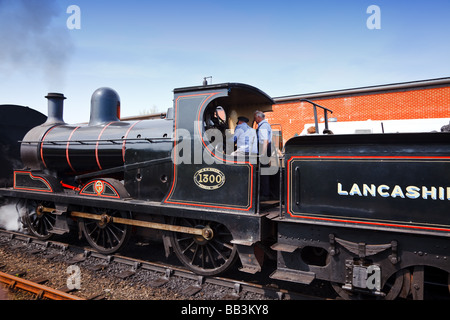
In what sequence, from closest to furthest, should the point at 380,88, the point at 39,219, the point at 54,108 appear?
1. the point at 39,219
2. the point at 54,108
3. the point at 380,88

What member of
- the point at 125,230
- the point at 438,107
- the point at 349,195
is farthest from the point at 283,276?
the point at 438,107

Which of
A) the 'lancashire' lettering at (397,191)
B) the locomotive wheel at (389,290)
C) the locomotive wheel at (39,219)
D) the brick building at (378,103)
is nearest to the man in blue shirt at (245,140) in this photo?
the 'lancashire' lettering at (397,191)

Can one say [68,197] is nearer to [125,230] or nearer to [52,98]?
[125,230]

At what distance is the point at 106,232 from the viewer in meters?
5.63

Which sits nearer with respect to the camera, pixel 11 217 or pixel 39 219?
pixel 39 219

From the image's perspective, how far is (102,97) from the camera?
655cm

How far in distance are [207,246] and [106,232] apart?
82.2 inches

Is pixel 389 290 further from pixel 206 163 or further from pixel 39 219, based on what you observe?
pixel 39 219

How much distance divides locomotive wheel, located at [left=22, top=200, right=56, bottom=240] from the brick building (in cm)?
942

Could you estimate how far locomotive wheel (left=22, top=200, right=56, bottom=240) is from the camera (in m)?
6.47

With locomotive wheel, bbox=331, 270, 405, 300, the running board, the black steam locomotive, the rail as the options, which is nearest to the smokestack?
the black steam locomotive

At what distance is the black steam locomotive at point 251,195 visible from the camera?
3.15 meters

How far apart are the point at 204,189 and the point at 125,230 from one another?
1.85 m

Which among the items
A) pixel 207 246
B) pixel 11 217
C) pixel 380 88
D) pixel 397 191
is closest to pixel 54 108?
pixel 11 217
